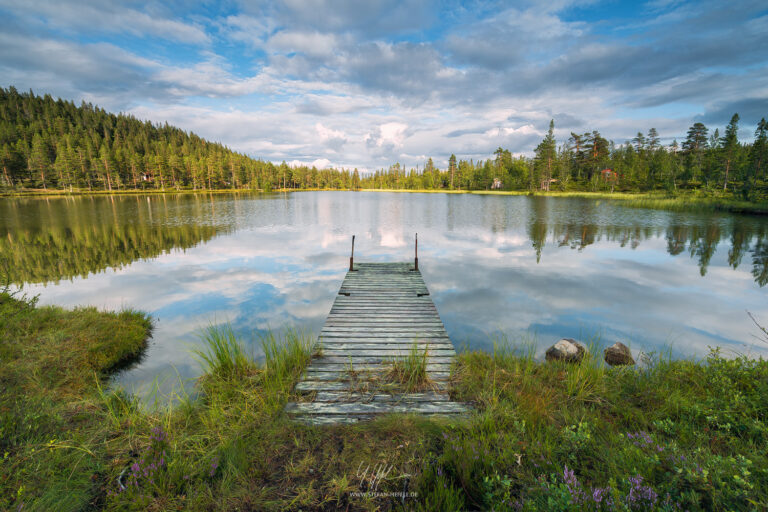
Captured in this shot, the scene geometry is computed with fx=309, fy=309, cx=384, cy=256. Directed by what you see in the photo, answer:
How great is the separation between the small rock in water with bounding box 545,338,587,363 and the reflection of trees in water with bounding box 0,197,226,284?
1770 cm

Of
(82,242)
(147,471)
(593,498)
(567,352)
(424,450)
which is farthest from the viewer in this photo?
(82,242)

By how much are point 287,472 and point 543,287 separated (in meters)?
11.7

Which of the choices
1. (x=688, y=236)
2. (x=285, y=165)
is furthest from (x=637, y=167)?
(x=285, y=165)

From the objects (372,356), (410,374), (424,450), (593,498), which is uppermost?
→ (593,498)

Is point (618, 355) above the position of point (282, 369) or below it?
below

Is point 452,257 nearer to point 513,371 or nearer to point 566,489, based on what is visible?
point 513,371

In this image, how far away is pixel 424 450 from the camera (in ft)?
11.0

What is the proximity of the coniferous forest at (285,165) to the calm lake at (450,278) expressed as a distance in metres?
34.2

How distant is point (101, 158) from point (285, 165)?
5945 cm

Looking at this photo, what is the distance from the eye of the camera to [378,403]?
4543 mm

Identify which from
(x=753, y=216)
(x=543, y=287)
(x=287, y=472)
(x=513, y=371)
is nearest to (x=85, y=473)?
(x=287, y=472)

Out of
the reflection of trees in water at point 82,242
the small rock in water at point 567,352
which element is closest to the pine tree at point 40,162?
the reflection of trees in water at point 82,242

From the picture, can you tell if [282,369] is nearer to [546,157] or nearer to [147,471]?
[147,471]

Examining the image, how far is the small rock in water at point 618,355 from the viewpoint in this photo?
697cm
